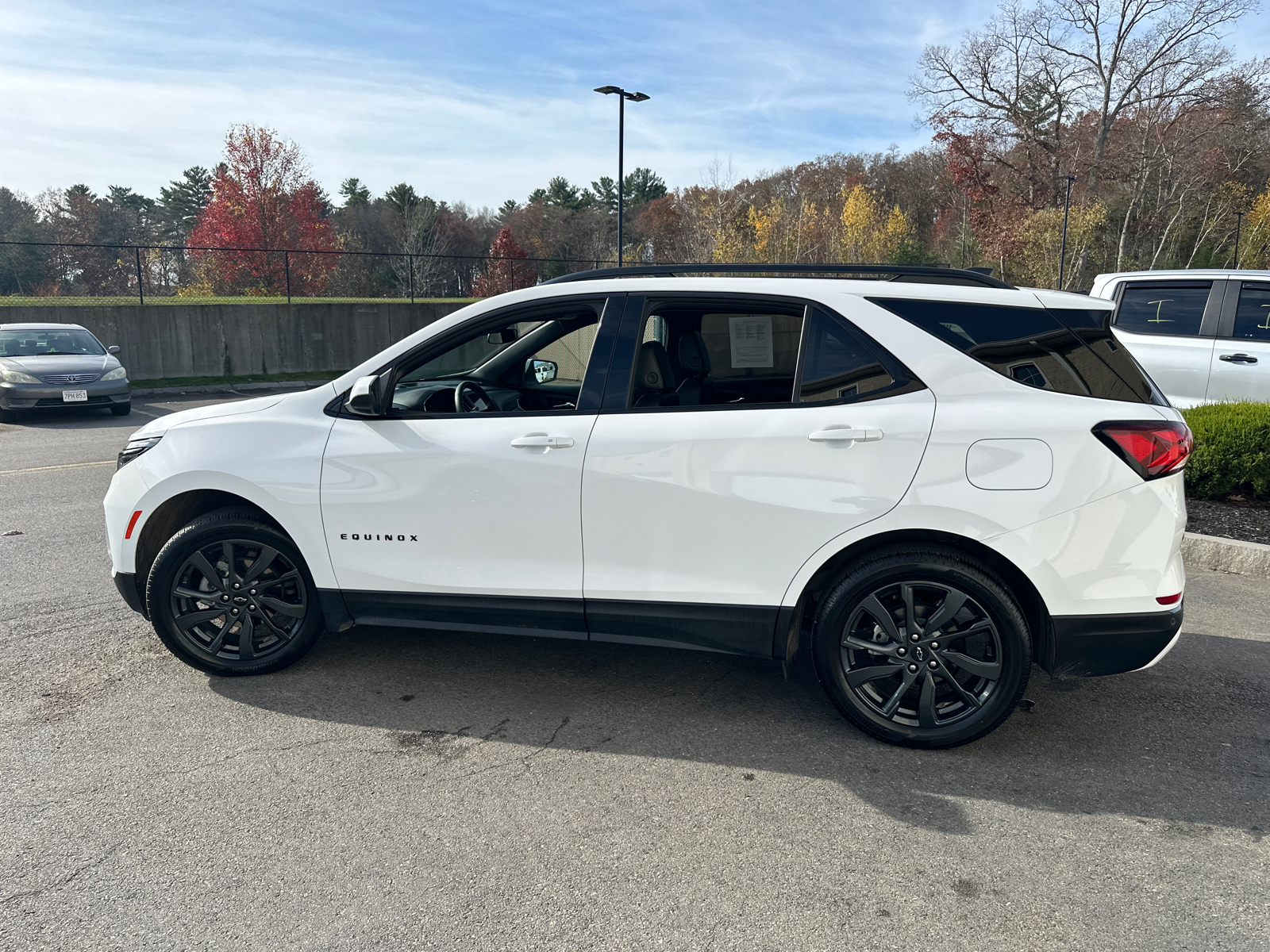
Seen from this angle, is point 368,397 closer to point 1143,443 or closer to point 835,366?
point 835,366

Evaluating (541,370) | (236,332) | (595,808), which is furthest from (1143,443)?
(236,332)

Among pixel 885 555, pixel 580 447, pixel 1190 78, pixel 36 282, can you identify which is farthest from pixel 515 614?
pixel 1190 78

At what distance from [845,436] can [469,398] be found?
1711 mm

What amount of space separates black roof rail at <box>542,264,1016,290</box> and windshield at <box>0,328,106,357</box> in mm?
13706

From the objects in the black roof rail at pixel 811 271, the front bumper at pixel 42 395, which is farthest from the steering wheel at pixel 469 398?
the front bumper at pixel 42 395

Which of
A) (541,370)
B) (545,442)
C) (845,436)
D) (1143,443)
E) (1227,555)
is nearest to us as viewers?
(1143,443)

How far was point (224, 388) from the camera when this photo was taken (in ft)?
64.1

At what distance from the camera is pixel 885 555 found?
3.34 meters

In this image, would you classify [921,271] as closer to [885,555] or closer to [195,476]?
[885,555]

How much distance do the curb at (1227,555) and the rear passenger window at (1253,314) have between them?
9.77ft

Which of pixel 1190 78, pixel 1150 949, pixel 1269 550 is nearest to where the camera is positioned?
pixel 1150 949

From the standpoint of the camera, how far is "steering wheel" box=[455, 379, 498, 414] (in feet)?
12.8

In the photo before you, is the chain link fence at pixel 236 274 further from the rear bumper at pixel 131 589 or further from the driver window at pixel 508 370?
the rear bumper at pixel 131 589

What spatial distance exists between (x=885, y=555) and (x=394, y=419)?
6.91ft
